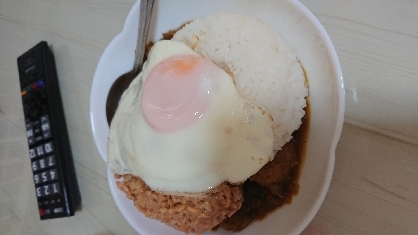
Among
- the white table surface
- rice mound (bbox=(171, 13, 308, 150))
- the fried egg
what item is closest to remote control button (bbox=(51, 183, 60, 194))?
the fried egg

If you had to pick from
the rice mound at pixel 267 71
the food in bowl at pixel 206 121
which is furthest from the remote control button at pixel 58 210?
the rice mound at pixel 267 71

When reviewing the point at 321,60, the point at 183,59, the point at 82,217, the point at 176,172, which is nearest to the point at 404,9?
the point at 321,60

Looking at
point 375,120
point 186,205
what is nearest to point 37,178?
point 186,205

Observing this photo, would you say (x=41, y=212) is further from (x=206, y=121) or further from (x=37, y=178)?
(x=206, y=121)

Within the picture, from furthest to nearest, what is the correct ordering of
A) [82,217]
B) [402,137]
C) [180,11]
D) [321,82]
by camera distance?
[82,217] < [180,11] < [321,82] < [402,137]

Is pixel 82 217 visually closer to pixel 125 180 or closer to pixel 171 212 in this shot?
pixel 125 180

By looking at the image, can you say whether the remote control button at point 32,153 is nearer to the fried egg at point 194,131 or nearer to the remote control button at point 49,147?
the remote control button at point 49,147
